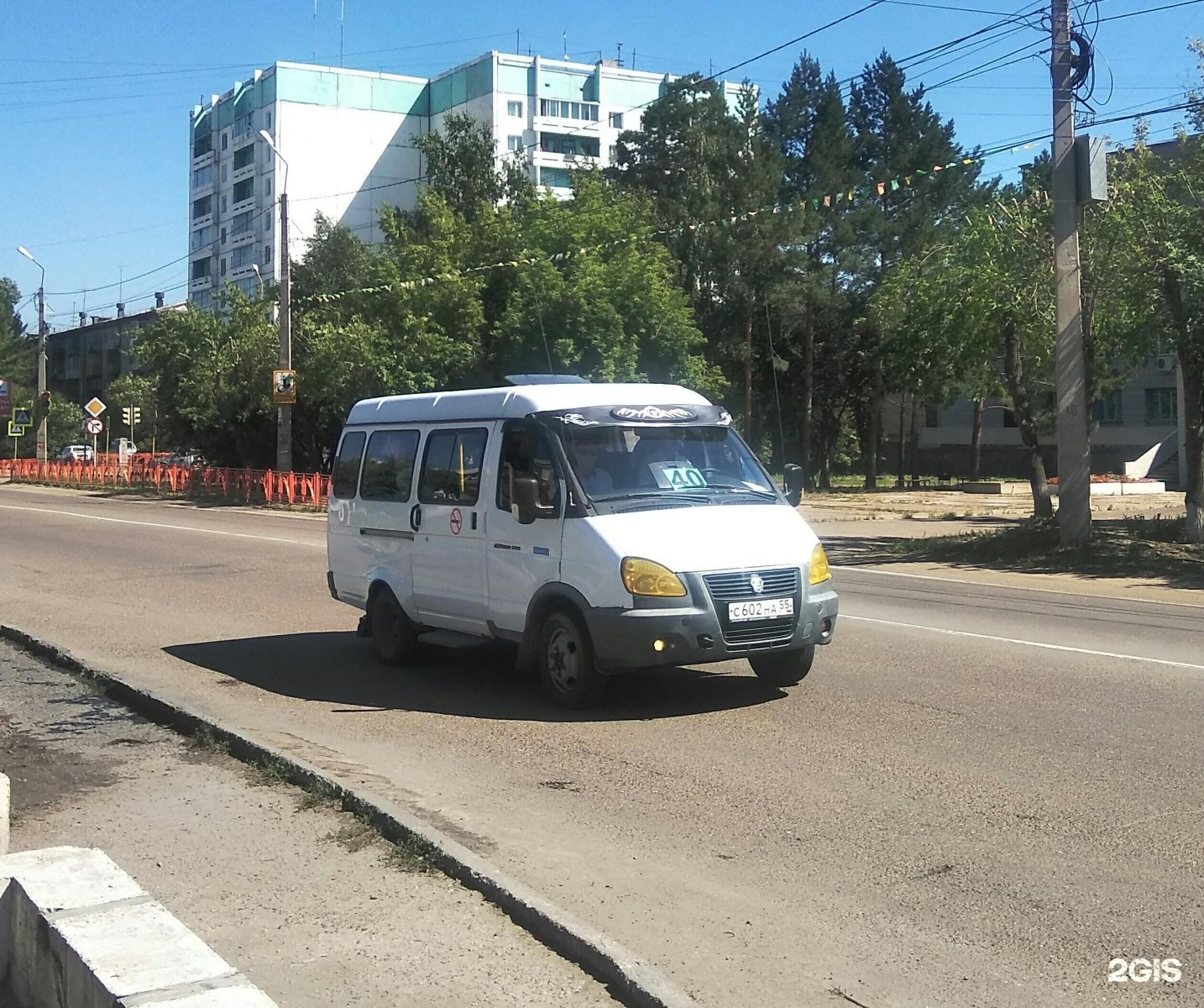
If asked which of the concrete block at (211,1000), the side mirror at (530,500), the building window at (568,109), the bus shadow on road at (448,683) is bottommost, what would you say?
the bus shadow on road at (448,683)

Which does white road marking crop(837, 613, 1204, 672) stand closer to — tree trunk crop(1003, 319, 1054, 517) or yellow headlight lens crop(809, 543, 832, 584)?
yellow headlight lens crop(809, 543, 832, 584)

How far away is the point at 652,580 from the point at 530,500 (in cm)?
109

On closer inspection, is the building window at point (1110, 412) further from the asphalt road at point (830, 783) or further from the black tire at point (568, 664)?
the black tire at point (568, 664)

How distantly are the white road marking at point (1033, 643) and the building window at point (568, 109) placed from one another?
289 feet

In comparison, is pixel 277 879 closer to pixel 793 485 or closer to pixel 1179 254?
pixel 793 485

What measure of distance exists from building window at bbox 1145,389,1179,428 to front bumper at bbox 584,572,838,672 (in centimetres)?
5669

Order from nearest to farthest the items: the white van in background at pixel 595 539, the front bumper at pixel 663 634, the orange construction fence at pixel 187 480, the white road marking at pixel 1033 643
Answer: the front bumper at pixel 663 634 → the white van in background at pixel 595 539 → the white road marking at pixel 1033 643 → the orange construction fence at pixel 187 480

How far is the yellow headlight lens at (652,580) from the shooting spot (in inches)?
331

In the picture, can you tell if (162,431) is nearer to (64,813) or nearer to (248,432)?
(248,432)

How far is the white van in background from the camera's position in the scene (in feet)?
27.8

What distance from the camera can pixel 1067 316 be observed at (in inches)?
789

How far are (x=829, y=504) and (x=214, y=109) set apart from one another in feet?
262

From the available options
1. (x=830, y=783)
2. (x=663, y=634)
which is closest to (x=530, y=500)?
(x=663, y=634)

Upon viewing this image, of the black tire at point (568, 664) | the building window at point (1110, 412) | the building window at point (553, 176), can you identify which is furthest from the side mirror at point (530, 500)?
the building window at point (553, 176)
